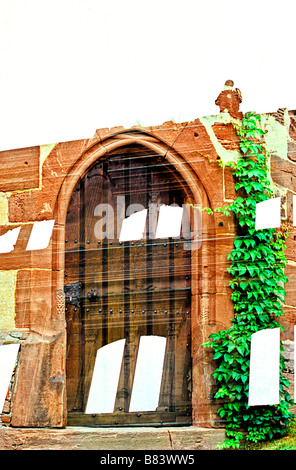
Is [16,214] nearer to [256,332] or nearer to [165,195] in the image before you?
[165,195]

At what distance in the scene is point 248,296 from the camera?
423 centimetres

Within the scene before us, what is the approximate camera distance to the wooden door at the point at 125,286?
14.1ft

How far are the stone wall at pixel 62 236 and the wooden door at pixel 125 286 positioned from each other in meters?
0.06

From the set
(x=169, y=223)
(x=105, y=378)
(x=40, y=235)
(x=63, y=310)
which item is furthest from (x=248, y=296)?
(x=40, y=235)

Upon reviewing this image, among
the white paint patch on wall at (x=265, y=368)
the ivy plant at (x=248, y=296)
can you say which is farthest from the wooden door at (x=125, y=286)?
the white paint patch on wall at (x=265, y=368)

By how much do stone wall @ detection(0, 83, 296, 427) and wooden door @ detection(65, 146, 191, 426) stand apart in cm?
6

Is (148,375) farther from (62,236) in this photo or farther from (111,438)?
(62,236)

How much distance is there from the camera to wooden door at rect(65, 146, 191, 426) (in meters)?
4.30

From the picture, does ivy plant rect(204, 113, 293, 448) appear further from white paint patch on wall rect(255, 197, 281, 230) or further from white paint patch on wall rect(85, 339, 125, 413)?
white paint patch on wall rect(85, 339, 125, 413)

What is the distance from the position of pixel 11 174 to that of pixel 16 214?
236mm

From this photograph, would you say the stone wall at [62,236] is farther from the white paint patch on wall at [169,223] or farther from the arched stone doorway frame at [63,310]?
the white paint patch on wall at [169,223]

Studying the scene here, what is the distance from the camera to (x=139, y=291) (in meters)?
4.39

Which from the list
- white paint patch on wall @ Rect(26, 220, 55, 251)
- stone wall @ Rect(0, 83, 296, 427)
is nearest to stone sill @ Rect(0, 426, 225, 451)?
stone wall @ Rect(0, 83, 296, 427)
